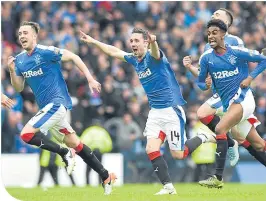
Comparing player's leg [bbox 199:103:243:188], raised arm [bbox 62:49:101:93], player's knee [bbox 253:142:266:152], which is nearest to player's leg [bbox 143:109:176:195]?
player's leg [bbox 199:103:243:188]

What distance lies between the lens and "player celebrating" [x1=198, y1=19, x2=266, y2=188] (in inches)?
561

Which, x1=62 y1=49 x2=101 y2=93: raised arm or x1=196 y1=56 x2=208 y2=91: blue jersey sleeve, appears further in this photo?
x1=196 y1=56 x2=208 y2=91: blue jersey sleeve

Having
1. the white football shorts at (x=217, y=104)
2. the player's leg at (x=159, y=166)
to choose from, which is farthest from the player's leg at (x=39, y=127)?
the white football shorts at (x=217, y=104)

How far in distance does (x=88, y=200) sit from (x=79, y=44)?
1149 cm

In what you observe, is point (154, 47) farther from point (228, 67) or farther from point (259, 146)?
point (259, 146)

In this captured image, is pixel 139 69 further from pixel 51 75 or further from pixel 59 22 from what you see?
pixel 59 22

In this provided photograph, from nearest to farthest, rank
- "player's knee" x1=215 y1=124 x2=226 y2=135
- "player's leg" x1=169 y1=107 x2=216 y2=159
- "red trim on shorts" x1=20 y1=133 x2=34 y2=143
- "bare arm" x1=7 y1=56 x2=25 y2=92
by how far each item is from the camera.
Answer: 1. "player's knee" x1=215 y1=124 x2=226 y2=135
2. "player's leg" x1=169 y1=107 x2=216 y2=159
3. "red trim on shorts" x1=20 y1=133 x2=34 y2=143
4. "bare arm" x1=7 y1=56 x2=25 y2=92

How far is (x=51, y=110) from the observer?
14820mm

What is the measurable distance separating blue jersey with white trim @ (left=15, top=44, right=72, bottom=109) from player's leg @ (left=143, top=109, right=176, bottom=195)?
160 centimetres

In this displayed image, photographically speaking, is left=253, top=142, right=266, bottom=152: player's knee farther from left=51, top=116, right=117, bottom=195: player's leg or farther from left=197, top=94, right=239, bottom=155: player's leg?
left=51, top=116, right=117, bottom=195: player's leg

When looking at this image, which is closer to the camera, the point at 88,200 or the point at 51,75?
the point at 88,200

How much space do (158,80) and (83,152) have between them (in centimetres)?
180

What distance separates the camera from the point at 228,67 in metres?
14.4

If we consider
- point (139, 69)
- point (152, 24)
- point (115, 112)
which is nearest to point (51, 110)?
point (139, 69)
